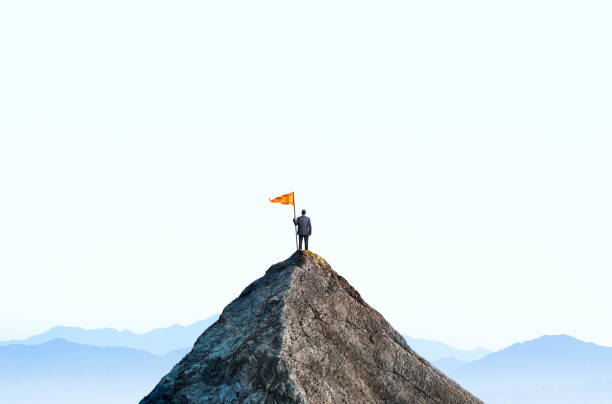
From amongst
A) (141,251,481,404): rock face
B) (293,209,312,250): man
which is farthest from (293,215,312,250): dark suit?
(141,251,481,404): rock face

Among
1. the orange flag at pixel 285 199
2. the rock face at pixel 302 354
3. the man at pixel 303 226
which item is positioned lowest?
the rock face at pixel 302 354

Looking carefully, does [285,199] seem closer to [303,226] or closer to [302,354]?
[303,226]

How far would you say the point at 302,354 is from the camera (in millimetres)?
28250

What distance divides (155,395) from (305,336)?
20.2ft

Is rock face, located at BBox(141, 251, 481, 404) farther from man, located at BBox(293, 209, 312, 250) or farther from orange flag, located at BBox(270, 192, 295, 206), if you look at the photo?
orange flag, located at BBox(270, 192, 295, 206)

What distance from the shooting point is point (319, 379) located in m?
28.1

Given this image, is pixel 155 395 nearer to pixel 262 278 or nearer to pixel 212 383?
pixel 212 383

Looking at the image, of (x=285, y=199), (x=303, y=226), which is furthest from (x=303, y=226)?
(x=285, y=199)

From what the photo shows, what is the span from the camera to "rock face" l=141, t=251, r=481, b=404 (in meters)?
27.6

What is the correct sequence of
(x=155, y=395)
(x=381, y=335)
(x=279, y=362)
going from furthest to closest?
(x=381, y=335), (x=155, y=395), (x=279, y=362)

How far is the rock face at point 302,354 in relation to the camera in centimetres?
2758

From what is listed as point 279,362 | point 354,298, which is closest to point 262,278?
point 354,298

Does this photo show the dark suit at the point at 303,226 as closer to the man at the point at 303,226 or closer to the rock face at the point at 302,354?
the man at the point at 303,226

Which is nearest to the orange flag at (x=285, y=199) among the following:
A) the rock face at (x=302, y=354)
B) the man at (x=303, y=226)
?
the man at (x=303, y=226)
